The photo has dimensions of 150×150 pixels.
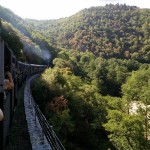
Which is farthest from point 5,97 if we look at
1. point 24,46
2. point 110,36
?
point 110,36

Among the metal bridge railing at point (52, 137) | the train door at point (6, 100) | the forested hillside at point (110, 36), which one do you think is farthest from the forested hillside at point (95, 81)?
the train door at point (6, 100)

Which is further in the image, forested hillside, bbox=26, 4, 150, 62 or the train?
forested hillside, bbox=26, 4, 150, 62

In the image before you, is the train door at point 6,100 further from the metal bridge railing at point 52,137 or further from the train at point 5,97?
the metal bridge railing at point 52,137

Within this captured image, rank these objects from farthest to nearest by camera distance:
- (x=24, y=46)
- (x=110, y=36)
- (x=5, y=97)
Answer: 1. (x=110, y=36)
2. (x=24, y=46)
3. (x=5, y=97)

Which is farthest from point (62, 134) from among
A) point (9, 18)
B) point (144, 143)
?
point (9, 18)

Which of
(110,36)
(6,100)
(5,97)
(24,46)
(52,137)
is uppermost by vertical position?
(5,97)

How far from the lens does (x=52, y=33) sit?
200 meters

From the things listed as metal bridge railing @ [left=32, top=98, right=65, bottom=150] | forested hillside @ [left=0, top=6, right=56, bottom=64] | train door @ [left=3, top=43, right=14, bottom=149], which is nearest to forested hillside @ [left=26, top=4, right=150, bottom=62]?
forested hillside @ [left=0, top=6, right=56, bottom=64]

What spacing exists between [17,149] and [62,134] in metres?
15.8

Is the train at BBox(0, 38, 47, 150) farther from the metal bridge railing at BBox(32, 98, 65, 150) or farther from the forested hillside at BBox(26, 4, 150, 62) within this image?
the forested hillside at BBox(26, 4, 150, 62)

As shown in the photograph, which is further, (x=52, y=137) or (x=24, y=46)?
(x=24, y=46)

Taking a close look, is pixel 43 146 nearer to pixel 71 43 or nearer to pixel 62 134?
pixel 62 134

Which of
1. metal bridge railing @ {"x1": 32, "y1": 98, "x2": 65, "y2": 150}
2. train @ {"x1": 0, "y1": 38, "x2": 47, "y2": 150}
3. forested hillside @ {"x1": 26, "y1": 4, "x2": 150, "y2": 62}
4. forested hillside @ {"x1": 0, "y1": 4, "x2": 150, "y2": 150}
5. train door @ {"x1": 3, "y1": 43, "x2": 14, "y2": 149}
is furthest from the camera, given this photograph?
forested hillside @ {"x1": 26, "y1": 4, "x2": 150, "y2": 62}

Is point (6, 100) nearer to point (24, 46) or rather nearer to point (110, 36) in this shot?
point (24, 46)
